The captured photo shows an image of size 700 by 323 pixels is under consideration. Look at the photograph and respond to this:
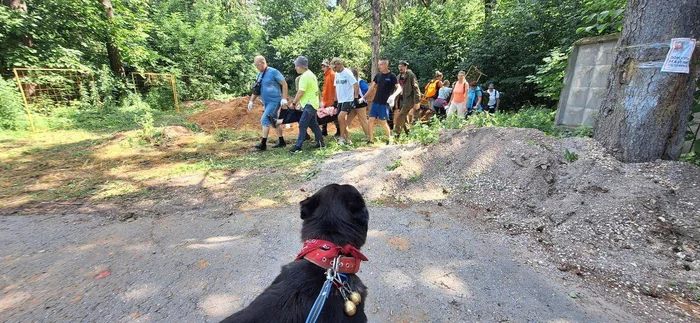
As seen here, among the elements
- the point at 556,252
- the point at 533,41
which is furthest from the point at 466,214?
the point at 533,41

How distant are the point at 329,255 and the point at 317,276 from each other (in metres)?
0.13

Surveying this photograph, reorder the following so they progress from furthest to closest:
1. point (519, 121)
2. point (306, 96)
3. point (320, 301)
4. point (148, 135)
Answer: point (148, 135)
point (306, 96)
point (519, 121)
point (320, 301)

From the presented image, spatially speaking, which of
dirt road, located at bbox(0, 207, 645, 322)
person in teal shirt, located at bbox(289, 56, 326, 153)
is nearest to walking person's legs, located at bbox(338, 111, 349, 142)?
person in teal shirt, located at bbox(289, 56, 326, 153)

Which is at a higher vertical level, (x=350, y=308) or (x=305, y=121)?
(x=305, y=121)

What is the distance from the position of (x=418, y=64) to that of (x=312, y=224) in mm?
16292

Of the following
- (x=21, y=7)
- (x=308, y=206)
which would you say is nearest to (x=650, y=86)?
(x=308, y=206)

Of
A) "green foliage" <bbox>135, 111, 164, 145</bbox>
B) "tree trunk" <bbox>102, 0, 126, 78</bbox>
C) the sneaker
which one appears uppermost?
"tree trunk" <bbox>102, 0, 126, 78</bbox>

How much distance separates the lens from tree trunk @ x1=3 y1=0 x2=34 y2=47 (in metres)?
11.8

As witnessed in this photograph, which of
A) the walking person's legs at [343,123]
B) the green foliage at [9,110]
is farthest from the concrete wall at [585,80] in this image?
the green foliage at [9,110]

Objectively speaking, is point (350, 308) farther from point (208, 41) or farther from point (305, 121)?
point (208, 41)

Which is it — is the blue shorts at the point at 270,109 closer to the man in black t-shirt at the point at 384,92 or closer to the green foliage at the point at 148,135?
the man in black t-shirt at the point at 384,92

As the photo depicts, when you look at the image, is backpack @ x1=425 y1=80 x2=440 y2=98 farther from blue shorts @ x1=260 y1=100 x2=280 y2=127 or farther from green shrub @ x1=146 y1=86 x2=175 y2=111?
green shrub @ x1=146 y1=86 x2=175 y2=111

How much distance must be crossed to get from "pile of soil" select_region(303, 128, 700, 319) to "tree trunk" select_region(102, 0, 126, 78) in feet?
49.9

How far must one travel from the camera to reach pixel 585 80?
5461mm
